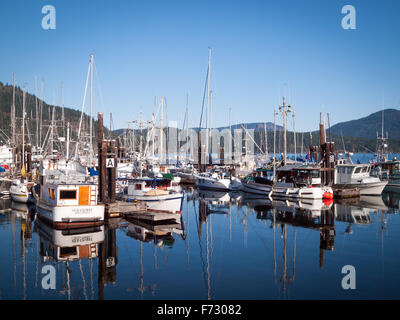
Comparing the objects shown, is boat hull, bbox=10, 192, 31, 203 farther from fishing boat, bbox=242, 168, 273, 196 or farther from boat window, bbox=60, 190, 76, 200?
fishing boat, bbox=242, 168, 273, 196

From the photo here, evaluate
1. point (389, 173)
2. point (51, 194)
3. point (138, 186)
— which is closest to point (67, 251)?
point (51, 194)

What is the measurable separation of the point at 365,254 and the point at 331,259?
2.28 metres

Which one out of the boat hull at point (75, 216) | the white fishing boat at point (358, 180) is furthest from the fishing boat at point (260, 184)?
the boat hull at point (75, 216)

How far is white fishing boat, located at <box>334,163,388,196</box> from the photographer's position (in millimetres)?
44531

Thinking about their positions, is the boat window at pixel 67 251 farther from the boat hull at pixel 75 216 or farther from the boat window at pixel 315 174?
the boat window at pixel 315 174

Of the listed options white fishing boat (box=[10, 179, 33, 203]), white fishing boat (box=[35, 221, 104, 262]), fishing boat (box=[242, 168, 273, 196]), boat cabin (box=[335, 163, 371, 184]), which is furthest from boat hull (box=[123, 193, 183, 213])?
boat cabin (box=[335, 163, 371, 184])

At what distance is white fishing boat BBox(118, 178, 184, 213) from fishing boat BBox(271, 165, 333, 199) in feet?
52.1

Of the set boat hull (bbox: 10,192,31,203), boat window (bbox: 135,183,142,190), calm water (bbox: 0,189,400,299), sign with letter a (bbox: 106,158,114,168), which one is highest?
sign with letter a (bbox: 106,158,114,168)

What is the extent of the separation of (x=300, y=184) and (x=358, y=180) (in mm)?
8741

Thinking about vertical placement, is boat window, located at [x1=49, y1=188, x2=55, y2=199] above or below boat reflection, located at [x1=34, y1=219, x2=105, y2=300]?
above

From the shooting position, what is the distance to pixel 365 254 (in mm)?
19000

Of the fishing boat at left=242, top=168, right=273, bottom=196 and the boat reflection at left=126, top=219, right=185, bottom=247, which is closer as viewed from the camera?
the boat reflection at left=126, top=219, right=185, bottom=247
